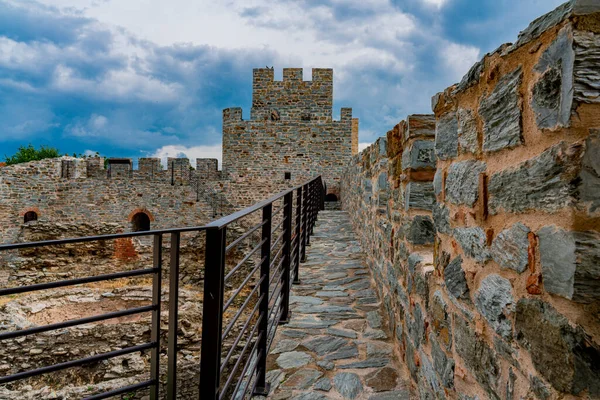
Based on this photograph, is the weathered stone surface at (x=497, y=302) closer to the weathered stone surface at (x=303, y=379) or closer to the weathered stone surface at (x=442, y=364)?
the weathered stone surface at (x=442, y=364)

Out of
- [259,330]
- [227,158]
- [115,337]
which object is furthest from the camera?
[227,158]

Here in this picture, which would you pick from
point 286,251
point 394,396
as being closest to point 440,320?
point 394,396

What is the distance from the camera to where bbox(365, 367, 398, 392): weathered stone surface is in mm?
2112

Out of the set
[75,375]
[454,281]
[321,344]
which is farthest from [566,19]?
[75,375]

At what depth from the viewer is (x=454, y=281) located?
141 cm

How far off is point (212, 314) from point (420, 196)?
4.21ft

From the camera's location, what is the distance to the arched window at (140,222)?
45.3 feet

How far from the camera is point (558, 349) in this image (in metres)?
0.80

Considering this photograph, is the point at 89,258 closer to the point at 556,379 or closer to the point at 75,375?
the point at 75,375

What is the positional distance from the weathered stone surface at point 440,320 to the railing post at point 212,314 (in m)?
0.87

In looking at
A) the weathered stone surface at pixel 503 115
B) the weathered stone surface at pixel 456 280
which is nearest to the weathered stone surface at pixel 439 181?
the weathered stone surface at pixel 456 280

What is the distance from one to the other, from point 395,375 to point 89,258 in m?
9.42

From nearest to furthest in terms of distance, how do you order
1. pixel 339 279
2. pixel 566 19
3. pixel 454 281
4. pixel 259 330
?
pixel 566 19
pixel 454 281
pixel 259 330
pixel 339 279

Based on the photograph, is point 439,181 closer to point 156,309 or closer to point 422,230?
point 422,230
